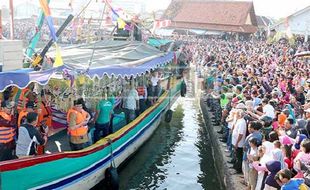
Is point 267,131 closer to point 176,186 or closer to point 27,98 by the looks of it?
point 176,186

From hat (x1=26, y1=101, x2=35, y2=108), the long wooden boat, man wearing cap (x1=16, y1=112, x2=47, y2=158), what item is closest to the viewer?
the long wooden boat

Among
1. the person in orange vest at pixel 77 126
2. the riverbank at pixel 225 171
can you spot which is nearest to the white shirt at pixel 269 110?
the riverbank at pixel 225 171

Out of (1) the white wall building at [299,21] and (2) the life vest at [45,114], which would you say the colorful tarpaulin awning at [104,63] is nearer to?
(2) the life vest at [45,114]

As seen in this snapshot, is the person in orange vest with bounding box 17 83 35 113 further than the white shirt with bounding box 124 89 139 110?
No

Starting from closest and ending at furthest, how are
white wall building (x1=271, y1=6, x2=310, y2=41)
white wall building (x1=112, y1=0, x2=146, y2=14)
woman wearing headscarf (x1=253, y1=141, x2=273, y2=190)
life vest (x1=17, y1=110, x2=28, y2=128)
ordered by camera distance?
1. woman wearing headscarf (x1=253, y1=141, x2=273, y2=190)
2. life vest (x1=17, y1=110, x2=28, y2=128)
3. white wall building (x1=112, y1=0, x2=146, y2=14)
4. white wall building (x1=271, y1=6, x2=310, y2=41)

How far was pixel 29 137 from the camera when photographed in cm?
749

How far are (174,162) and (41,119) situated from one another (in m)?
5.20

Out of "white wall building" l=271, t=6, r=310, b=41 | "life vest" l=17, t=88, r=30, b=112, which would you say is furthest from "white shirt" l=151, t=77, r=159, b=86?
"white wall building" l=271, t=6, r=310, b=41

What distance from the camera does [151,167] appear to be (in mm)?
12758

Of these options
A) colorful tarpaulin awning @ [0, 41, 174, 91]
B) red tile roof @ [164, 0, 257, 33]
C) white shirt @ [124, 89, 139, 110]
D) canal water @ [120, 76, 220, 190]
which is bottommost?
canal water @ [120, 76, 220, 190]

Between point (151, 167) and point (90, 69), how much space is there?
4.57m

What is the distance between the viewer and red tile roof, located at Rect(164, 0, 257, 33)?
5281cm

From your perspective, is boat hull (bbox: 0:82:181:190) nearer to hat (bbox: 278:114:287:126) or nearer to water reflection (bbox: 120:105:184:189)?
water reflection (bbox: 120:105:184:189)

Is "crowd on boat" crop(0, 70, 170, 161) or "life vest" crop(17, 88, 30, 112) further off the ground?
"life vest" crop(17, 88, 30, 112)
